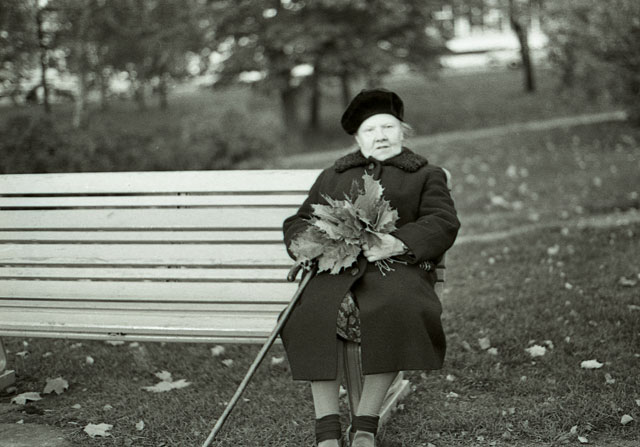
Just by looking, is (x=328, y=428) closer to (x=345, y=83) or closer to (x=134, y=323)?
(x=134, y=323)

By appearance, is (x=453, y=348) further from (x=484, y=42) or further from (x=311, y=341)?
(x=484, y=42)

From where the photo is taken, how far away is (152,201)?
4152 mm

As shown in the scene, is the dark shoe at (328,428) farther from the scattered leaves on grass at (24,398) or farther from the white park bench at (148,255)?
the scattered leaves on grass at (24,398)

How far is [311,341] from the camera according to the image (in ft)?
11.2

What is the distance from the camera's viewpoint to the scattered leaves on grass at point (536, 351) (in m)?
4.39

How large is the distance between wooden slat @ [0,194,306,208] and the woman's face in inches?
16.7

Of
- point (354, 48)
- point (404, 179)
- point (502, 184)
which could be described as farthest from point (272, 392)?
point (354, 48)

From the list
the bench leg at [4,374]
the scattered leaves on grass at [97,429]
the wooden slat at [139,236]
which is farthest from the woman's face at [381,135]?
the bench leg at [4,374]

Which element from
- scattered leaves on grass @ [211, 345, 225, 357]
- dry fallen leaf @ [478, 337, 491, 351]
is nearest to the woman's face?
dry fallen leaf @ [478, 337, 491, 351]

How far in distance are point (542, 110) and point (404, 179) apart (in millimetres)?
13602

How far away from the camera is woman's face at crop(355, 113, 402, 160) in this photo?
3.81 m

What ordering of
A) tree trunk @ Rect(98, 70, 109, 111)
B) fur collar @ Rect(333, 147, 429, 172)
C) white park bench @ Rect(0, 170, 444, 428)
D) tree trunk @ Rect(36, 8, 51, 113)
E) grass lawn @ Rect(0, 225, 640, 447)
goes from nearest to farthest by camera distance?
grass lawn @ Rect(0, 225, 640, 447)
fur collar @ Rect(333, 147, 429, 172)
white park bench @ Rect(0, 170, 444, 428)
tree trunk @ Rect(36, 8, 51, 113)
tree trunk @ Rect(98, 70, 109, 111)

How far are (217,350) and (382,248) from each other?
167 centimetres

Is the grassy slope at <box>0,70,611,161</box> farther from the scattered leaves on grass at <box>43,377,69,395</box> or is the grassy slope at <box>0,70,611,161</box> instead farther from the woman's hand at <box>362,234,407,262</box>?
the woman's hand at <box>362,234,407,262</box>
